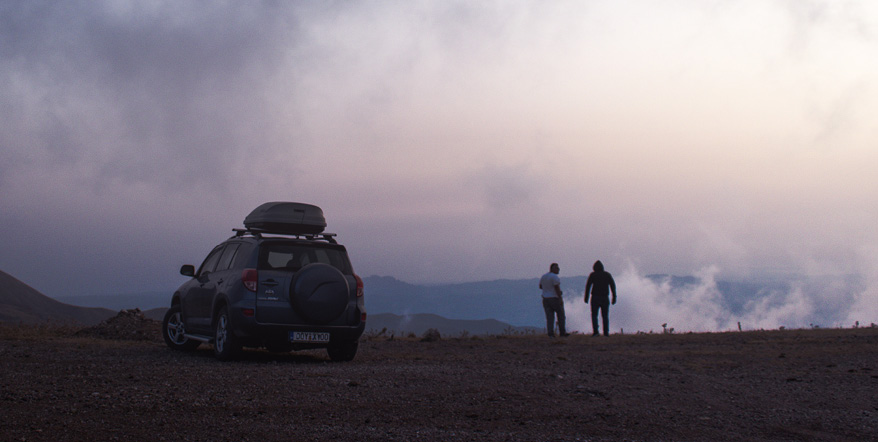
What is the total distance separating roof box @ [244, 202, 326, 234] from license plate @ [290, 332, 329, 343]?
1980 mm

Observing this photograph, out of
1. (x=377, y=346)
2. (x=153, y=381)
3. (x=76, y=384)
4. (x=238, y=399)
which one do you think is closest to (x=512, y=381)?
(x=238, y=399)

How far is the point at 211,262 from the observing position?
1229cm

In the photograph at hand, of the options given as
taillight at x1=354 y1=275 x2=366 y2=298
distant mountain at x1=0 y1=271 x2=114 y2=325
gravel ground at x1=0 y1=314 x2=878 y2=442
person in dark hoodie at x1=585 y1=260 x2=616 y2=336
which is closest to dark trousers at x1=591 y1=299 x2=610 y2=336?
Answer: person in dark hoodie at x1=585 y1=260 x2=616 y2=336

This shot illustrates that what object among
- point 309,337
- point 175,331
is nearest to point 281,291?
point 309,337

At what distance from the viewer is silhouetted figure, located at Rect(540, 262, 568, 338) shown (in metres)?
17.8

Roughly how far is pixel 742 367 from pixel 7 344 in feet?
41.5

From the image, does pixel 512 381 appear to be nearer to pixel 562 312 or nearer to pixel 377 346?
pixel 377 346

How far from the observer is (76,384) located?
24.2 ft

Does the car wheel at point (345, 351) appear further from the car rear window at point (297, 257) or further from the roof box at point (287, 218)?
the roof box at point (287, 218)

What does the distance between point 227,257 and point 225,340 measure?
167 centimetres

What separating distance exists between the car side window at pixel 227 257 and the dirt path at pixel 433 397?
1.55m

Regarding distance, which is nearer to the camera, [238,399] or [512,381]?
[238,399]

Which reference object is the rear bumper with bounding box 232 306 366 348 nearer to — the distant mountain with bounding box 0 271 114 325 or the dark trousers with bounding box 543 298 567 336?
the dark trousers with bounding box 543 298 567 336

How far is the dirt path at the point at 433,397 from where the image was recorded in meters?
5.69
